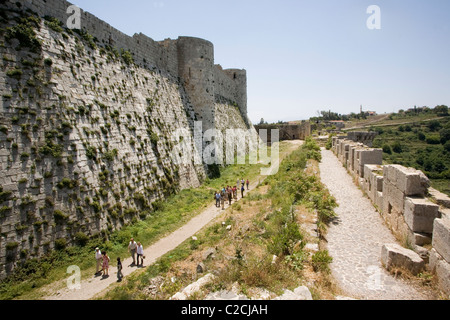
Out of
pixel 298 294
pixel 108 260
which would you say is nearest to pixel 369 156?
pixel 298 294

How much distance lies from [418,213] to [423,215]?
11cm

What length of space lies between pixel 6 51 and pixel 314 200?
39.9 ft

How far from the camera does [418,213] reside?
6.23m

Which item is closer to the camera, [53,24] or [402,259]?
[402,259]

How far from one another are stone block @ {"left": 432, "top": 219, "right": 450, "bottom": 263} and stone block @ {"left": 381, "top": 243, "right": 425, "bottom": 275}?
0.46m

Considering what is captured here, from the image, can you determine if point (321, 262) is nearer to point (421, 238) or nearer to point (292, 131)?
point (421, 238)

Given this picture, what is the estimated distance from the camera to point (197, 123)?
21.1 metres

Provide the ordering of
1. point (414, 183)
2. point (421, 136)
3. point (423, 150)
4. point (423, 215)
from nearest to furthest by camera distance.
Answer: point (423, 215), point (414, 183), point (423, 150), point (421, 136)

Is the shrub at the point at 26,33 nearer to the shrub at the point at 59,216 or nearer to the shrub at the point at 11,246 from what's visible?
the shrub at the point at 59,216

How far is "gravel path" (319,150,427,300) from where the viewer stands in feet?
16.4

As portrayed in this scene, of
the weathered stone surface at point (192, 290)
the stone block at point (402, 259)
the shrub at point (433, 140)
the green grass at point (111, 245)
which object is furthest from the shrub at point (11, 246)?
the shrub at point (433, 140)

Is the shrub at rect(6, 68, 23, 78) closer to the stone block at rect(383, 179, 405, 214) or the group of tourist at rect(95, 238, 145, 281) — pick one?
the group of tourist at rect(95, 238, 145, 281)
